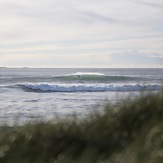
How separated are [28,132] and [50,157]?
2.69 ft

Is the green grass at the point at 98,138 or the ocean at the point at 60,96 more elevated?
the green grass at the point at 98,138

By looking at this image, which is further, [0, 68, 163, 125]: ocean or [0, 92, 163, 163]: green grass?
[0, 68, 163, 125]: ocean

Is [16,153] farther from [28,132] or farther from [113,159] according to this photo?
[113,159]

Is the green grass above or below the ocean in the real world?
above

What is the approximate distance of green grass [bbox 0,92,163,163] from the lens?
5.08m

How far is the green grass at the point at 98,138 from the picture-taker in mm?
5082

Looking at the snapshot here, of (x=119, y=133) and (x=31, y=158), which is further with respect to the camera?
(x=119, y=133)

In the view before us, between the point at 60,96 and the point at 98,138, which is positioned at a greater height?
the point at 98,138

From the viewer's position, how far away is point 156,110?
6867 mm

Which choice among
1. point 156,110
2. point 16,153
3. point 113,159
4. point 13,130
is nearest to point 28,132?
point 13,130

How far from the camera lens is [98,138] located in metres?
6.11

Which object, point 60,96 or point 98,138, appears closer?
point 98,138

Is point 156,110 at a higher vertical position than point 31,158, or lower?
higher

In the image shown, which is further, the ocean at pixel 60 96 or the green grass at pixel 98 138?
the ocean at pixel 60 96
